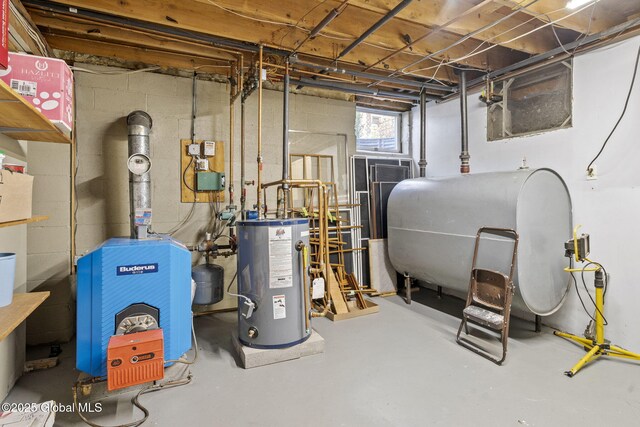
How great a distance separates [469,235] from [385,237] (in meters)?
1.57

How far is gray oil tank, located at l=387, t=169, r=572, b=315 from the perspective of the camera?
2758 mm

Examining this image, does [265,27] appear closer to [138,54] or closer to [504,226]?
[138,54]

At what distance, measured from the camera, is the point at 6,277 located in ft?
5.23

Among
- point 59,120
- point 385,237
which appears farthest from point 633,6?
point 59,120

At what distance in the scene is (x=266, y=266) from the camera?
2.62 meters

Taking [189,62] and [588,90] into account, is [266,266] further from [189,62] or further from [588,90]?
[588,90]

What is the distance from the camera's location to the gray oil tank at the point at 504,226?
276 centimetres

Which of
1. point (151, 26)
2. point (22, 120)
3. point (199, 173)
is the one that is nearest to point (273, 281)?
point (199, 173)

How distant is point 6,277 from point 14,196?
40cm

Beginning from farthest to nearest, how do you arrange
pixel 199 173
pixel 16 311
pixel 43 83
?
pixel 199 173
pixel 43 83
pixel 16 311

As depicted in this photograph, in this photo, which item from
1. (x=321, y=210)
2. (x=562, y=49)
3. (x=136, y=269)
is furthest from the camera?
(x=321, y=210)

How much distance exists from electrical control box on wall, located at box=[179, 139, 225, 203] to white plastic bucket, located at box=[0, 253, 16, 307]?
6.79 feet

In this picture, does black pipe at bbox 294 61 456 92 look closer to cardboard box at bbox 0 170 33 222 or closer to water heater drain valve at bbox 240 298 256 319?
water heater drain valve at bbox 240 298 256 319

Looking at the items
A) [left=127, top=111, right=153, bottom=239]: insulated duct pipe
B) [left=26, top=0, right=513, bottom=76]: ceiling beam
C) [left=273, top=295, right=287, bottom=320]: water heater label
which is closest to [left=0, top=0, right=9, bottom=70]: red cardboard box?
[left=26, top=0, right=513, bottom=76]: ceiling beam
